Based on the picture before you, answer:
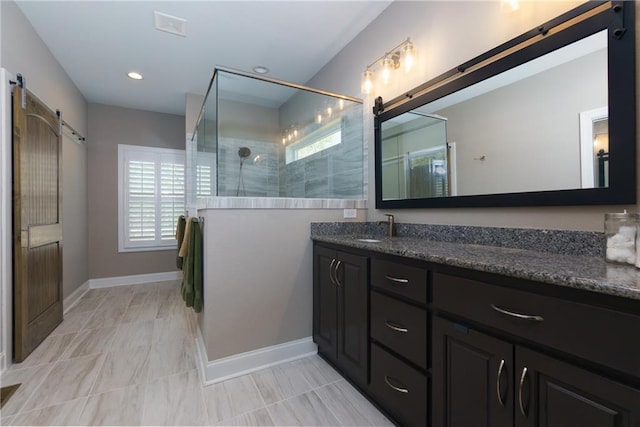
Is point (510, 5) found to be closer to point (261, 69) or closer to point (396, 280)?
point (396, 280)

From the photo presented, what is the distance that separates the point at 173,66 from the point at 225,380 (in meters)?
3.19

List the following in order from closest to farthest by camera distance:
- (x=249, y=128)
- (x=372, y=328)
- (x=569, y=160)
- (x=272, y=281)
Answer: (x=569, y=160), (x=372, y=328), (x=272, y=281), (x=249, y=128)

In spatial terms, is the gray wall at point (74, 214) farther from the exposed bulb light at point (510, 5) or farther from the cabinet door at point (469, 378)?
the exposed bulb light at point (510, 5)

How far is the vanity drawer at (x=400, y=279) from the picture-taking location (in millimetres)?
1254

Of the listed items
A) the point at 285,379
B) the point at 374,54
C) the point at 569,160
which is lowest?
the point at 285,379

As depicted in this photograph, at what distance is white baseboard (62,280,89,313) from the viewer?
3.22m

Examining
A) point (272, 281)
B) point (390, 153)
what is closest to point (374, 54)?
point (390, 153)

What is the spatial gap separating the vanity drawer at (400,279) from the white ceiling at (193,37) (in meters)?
2.05

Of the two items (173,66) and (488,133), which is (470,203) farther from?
(173,66)

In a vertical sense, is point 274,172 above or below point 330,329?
above

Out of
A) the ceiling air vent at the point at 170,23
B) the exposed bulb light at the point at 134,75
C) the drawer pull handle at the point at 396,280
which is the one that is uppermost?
the exposed bulb light at the point at 134,75

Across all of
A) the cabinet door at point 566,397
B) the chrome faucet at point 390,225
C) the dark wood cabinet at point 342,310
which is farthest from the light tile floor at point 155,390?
the chrome faucet at point 390,225

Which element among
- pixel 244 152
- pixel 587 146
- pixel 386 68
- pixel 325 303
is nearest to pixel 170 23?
pixel 244 152

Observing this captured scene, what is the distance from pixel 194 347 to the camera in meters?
2.31
